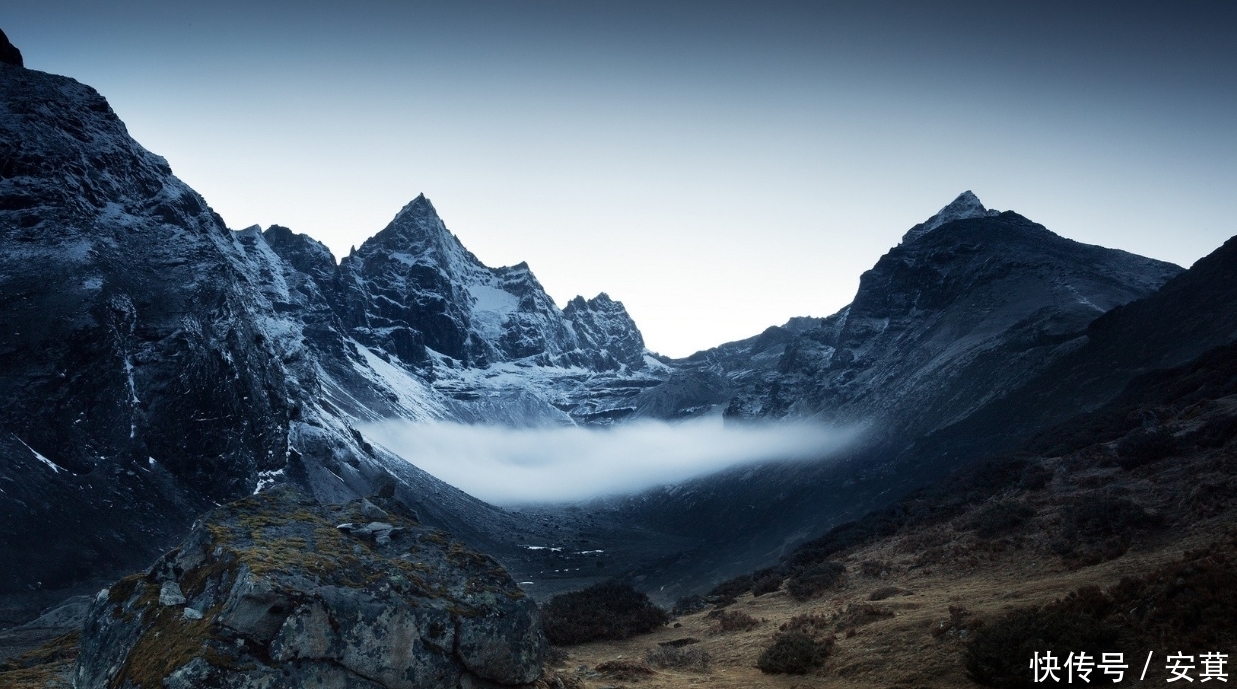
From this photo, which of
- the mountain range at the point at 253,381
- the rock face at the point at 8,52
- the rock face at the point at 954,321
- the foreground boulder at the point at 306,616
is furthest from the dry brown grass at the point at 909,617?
the rock face at the point at 8,52

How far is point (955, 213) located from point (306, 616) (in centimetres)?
20603

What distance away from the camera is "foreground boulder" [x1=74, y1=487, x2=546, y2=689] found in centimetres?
943

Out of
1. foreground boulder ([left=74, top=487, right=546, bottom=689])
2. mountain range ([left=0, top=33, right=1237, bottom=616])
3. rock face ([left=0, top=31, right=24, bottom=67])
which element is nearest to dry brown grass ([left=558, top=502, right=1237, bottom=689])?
Answer: foreground boulder ([left=74, top=487, right=546, bottom=689])

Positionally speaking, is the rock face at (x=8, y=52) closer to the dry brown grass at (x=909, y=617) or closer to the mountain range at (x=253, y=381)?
the mountain range at (x=253, y=381)

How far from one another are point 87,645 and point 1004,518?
31848mm

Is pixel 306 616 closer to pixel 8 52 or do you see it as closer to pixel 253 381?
pixel 253 381

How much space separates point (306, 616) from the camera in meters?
9.83

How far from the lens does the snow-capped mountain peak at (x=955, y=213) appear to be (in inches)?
7037

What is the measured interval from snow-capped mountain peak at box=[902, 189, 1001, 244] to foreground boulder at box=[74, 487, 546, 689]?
19157 cm

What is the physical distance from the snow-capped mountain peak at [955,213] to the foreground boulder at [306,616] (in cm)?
19157

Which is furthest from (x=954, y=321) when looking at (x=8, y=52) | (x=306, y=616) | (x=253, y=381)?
(x=8, y=52)

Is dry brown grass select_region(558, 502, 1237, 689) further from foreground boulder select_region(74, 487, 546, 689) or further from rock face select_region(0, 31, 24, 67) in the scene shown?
rock face select_region(0, 31, 24, 67)

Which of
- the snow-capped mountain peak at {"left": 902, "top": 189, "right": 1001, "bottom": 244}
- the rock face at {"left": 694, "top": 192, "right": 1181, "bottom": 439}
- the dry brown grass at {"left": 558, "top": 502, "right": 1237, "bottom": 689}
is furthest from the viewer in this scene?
the snow-capped mountain peak at {"left": 902, "top": 189, "right": 1001, "bottom": 244}

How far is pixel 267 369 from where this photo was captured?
115438 mm
